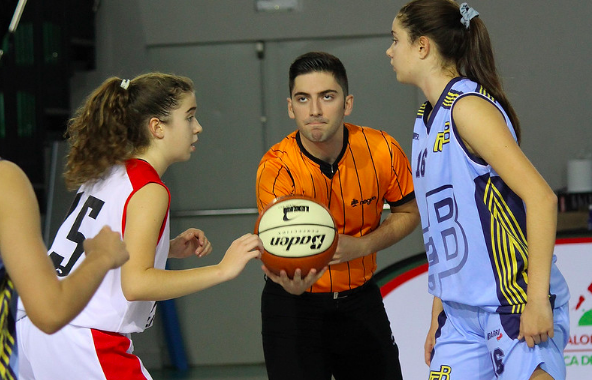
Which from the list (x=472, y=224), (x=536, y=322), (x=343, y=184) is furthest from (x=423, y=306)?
(x=536, y=322)

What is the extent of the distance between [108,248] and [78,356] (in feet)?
2.41

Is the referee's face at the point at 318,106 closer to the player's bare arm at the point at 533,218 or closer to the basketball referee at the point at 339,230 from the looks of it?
the basketball referee at the point at 339,230

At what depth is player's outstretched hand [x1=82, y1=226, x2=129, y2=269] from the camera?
1.75 meters

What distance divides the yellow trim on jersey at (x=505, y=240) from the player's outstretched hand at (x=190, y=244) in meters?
1.13

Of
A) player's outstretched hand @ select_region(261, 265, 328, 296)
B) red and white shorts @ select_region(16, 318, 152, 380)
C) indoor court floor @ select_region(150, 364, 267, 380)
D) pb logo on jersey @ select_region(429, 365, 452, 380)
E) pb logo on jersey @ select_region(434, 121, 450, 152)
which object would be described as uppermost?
pb logo on jersey @ select_region(434, 121, 450, 152)

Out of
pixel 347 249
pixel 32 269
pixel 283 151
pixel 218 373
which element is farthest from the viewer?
pixel 218 373

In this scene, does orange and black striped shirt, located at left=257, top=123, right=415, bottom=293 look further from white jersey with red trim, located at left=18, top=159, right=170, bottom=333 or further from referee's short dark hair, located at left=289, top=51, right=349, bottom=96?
white jersey with red trim, located at left=18, top=159, right=170, bottom=333

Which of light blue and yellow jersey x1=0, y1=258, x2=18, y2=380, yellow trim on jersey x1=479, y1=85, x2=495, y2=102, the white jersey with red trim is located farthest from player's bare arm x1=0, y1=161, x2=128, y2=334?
yellow trim on jersey x1=479, y1=85, x2=495, y2=102

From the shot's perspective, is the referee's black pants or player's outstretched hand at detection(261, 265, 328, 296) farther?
the referee's black pants

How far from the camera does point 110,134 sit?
2.54m

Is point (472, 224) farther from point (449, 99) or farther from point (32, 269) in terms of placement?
point (32, 269)

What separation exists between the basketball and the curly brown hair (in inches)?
21.6

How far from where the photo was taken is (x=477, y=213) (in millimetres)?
2375

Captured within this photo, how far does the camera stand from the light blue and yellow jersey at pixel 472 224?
92.1 inches
